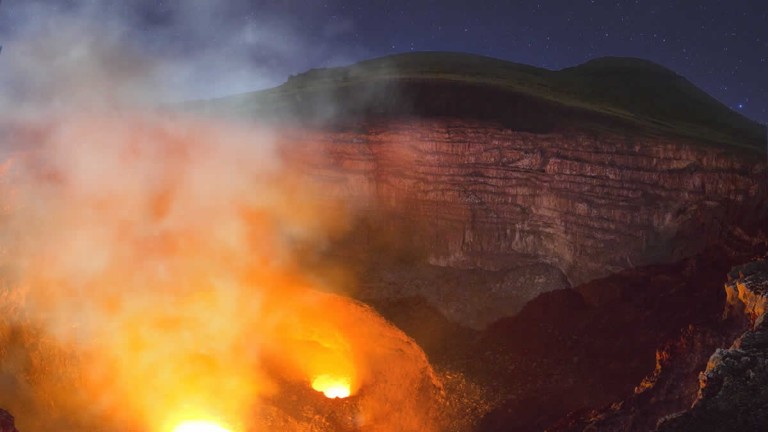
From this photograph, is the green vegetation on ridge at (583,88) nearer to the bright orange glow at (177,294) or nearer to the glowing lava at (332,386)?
the bright orange glow at (177,294)

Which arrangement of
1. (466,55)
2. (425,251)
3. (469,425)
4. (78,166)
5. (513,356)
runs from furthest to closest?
(466,55), (425,251), (78,166), (513,356), (469,425)

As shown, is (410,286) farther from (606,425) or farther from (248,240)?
(606,425)

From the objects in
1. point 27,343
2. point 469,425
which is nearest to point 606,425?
point 469,425

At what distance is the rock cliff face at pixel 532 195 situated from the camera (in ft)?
38.2

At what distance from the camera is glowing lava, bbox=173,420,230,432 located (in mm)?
12258

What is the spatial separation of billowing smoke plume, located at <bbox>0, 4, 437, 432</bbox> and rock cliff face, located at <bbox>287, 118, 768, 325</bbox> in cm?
161

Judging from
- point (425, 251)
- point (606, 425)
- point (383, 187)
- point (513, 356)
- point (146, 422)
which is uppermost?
point (383, 187)

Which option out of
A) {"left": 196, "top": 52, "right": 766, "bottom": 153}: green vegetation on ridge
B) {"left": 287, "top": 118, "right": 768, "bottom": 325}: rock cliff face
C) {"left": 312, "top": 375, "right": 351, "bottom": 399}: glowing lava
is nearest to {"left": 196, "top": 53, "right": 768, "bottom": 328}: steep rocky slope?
{"left": 287, "top": 118, "right": 768, "bottom": 325}: rock cliff face

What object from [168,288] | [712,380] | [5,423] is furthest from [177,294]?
[712,380]

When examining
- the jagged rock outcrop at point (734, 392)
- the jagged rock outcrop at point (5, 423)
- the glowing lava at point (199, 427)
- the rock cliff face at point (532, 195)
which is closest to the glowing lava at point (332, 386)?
the glowing lava at point (199, 427)

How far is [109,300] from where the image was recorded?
41.0 feet

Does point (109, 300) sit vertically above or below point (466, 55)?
below

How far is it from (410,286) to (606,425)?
24.5ft

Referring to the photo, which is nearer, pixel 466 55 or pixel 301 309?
pixel 301 309
